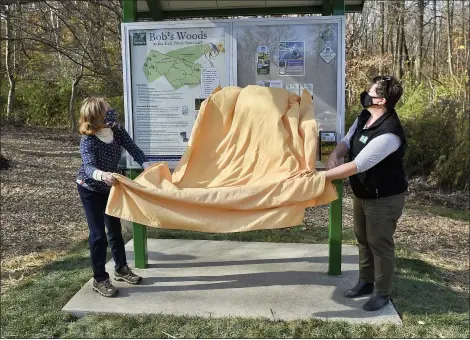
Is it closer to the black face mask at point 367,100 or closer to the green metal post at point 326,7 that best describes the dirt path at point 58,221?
the black face mask at point 367,100

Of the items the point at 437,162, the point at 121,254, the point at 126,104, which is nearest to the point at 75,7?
the point at 126,104

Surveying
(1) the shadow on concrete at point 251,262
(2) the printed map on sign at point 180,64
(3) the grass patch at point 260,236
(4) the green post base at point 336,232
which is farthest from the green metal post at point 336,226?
(3) the grass patch at point 260,236

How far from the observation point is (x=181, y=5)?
535 cm

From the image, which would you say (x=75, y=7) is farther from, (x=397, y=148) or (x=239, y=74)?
(x=397, y=148)

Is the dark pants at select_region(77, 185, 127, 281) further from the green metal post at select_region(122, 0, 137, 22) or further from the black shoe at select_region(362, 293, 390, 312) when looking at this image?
the black shoe at select_region(362, 293, 390, 312)

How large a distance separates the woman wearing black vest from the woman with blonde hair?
5.72 ft

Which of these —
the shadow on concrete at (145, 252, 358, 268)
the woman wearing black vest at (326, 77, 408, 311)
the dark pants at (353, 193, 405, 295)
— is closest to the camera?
the woman wearing black vest at (326, 77, 408, 311)

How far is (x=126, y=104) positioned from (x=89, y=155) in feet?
3.21

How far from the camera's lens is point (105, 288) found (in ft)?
13.6

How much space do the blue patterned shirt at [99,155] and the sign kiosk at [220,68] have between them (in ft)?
1.82

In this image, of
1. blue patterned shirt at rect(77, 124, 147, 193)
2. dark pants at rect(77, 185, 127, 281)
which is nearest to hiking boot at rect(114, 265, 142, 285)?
dark pants at rect(77, 185, 127, 281)

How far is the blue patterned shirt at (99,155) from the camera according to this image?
150 inches

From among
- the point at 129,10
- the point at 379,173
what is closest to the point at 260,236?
the point at 379,173

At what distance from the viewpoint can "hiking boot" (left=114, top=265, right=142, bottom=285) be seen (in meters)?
4.40
